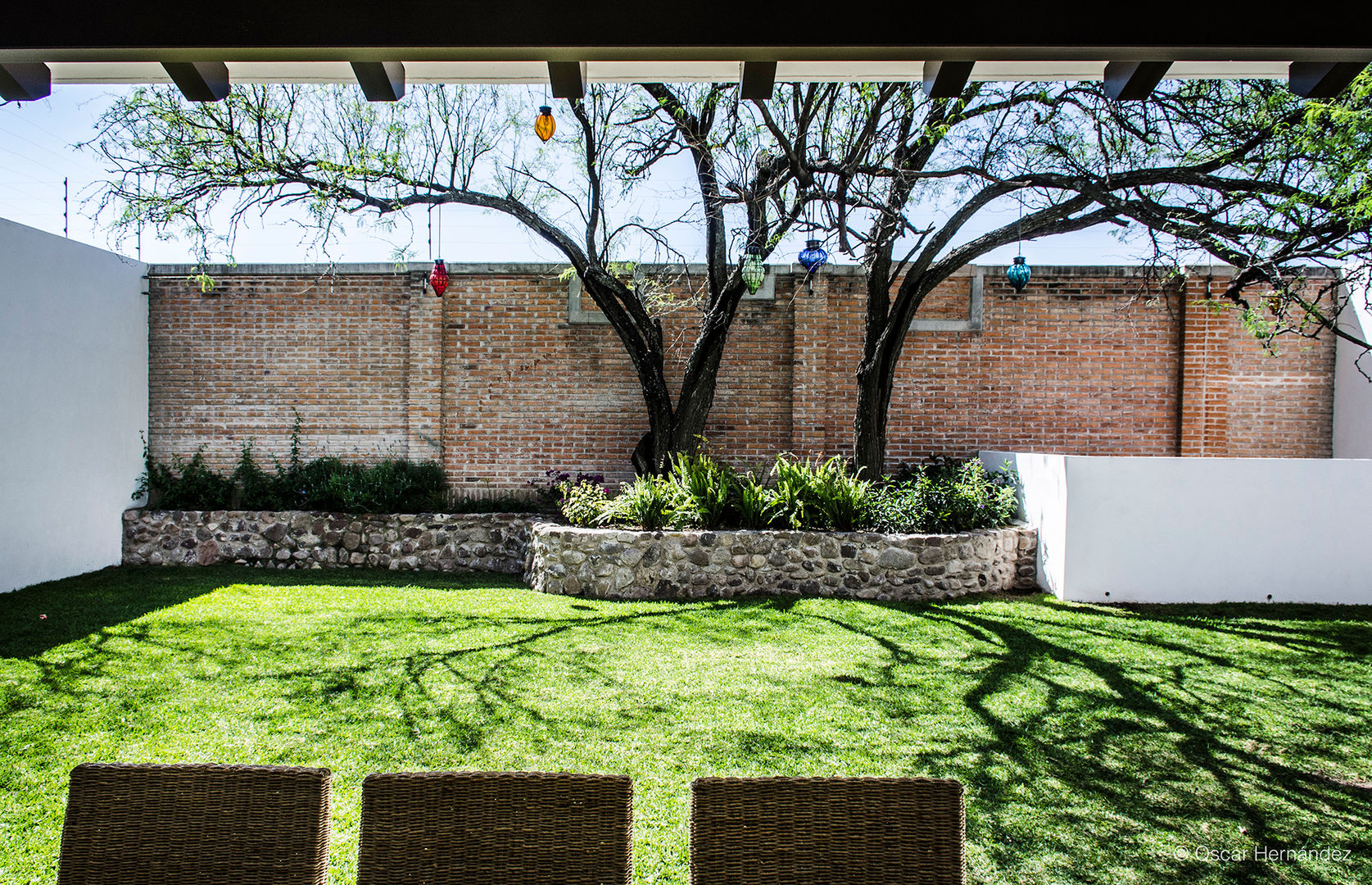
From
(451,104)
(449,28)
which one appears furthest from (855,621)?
(451,104)

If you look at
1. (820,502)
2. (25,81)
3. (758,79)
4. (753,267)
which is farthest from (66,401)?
(758,79)

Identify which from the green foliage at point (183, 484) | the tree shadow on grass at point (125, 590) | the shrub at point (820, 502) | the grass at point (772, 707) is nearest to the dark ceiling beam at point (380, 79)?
the grass at point (772, 707)

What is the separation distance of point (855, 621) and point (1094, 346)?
5.08 metres

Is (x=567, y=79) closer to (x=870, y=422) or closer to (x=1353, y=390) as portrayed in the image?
(x=870, y=422)

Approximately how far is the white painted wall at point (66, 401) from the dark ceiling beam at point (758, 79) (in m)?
7.91

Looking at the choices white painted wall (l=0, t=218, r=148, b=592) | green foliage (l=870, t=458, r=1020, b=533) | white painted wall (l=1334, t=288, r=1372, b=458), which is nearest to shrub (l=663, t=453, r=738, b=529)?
green foliage (l=870, t=458, r=1020, b=533)

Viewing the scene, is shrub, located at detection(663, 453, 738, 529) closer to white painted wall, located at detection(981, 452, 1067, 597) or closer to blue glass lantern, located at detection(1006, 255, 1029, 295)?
white painted wall, located at detection(981, 452, 1067, 597)

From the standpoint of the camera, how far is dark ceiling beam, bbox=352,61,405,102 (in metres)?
2.12

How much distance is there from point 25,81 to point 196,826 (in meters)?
2.19

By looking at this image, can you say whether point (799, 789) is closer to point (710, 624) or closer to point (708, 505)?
point (710, 624)

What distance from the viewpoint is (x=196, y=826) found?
1495 millimetres

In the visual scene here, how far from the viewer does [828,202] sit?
5.30 meters

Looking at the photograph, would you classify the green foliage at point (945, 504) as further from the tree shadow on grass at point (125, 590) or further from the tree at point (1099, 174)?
the tree shadow on grass at point (125, 590)

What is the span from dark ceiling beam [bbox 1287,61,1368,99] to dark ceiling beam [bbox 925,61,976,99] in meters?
0.91
